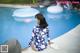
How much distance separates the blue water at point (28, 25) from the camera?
5.57 feet

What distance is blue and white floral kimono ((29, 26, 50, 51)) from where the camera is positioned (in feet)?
5.61

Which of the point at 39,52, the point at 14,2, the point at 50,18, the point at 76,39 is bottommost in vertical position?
the point at 39,52

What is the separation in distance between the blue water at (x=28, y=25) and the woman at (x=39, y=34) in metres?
0.03

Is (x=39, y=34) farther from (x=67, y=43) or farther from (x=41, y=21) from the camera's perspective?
(x=67, y=43)

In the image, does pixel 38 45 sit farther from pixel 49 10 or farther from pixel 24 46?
pixel 49 10

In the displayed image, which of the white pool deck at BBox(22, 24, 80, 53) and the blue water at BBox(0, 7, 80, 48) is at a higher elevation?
the blue water at BBox(0, 7, 80, 48)

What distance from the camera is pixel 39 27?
1.71 m

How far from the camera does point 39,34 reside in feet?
5.64

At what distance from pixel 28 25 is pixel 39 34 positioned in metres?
0.11

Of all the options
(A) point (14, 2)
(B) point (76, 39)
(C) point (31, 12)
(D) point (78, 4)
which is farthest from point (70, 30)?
(A) point (14, 2)

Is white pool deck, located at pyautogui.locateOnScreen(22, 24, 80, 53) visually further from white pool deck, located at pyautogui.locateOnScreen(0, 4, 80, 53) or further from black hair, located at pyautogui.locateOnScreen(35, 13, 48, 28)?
black hair, located at pyautogui.locateOnScreen(35, 13, 48, 28)

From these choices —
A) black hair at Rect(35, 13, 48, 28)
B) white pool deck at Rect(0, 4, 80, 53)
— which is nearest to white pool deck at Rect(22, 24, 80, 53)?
white pool deck at Rect(0, 4, 80, 53)

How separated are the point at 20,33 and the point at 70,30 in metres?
Result: 0.39

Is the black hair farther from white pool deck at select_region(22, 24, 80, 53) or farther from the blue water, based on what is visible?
white pool deck at select_region(22, 24, 80, 53)
